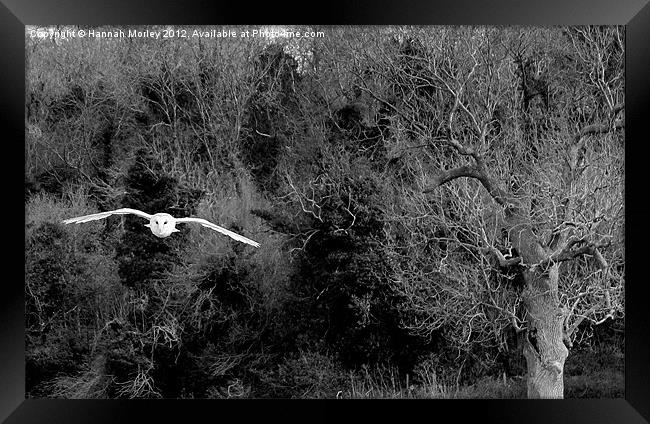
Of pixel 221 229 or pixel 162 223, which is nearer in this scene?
pixel 221 229

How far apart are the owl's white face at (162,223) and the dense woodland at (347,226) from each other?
85 millimetres

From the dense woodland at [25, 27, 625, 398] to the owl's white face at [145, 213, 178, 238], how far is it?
0.09 m

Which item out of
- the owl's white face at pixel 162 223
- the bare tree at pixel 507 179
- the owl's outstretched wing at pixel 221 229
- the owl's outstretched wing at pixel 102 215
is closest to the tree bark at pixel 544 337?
the bare tree at pixel 507 179

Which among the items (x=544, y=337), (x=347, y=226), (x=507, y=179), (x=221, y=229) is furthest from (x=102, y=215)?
(x=544, y=337)

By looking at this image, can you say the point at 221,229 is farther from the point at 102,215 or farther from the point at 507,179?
the point at 507,179

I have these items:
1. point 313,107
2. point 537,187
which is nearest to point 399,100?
point 313,107

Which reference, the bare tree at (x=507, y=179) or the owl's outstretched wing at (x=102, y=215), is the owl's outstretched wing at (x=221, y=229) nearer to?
the owl's outstretched wing at (x=102, y=215)

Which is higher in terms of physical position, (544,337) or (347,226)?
(347,226)

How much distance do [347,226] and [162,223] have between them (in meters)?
1.11

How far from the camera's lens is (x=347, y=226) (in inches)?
181

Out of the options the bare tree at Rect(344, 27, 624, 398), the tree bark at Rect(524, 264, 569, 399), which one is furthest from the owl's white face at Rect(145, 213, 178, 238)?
the tree bark at Rect(524, 264, 569, 399)

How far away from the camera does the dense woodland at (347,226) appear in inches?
181

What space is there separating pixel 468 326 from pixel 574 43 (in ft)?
6.02
